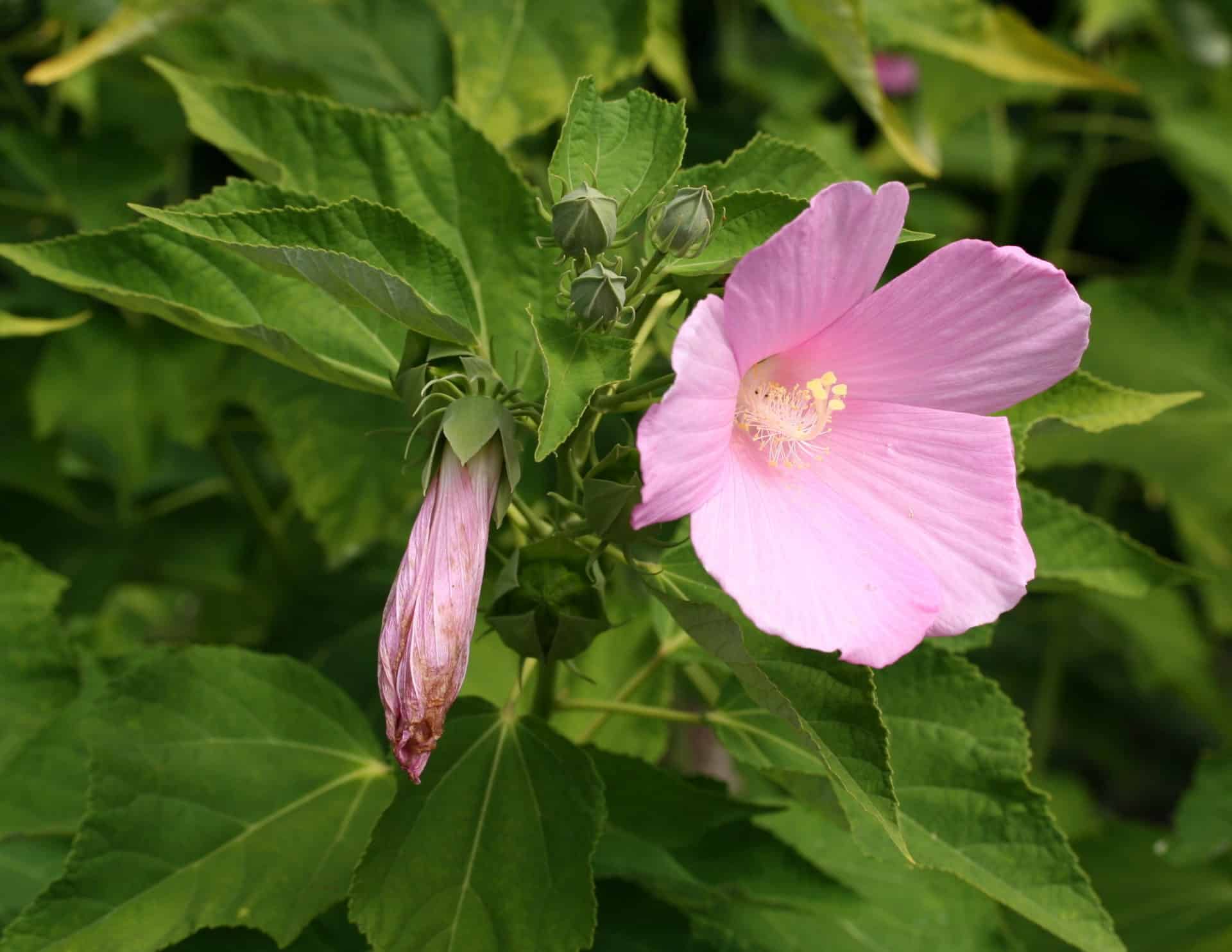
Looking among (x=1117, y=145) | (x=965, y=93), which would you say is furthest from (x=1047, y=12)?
(x=965, y=93)

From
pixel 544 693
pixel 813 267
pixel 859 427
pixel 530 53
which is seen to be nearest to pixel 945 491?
pixel 859 427

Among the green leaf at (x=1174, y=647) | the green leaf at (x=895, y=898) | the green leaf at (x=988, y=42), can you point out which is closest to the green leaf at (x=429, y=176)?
the green leaf at (x=895, y=898)

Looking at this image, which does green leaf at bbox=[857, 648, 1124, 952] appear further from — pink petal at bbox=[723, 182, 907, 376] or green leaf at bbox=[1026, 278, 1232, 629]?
green leaf at bbox=[1026, 278, 1232, 629]

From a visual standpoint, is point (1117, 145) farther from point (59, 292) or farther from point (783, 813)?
point (59, 292)

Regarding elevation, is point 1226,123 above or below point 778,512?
below

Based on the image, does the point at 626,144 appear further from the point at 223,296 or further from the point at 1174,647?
the point at 1174,647

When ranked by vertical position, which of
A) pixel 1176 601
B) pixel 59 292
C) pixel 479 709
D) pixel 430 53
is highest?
pixel 430 53
